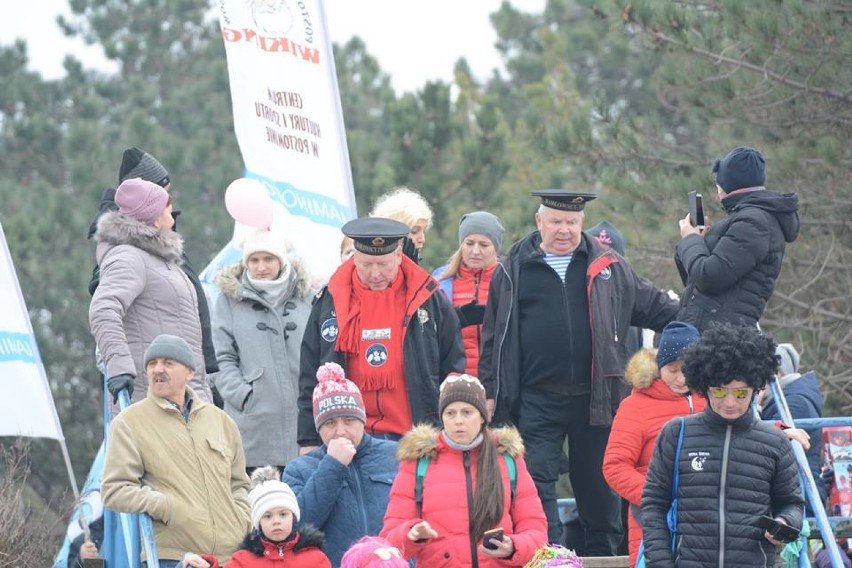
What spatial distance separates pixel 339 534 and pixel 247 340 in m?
1.85

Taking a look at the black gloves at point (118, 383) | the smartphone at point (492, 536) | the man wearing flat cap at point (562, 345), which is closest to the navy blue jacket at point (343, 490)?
the smartphone at point (492, 536)

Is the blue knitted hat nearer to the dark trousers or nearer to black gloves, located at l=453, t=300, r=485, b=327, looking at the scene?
the dark trousers

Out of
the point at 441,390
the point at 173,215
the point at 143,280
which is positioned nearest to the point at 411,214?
the point at 173,215

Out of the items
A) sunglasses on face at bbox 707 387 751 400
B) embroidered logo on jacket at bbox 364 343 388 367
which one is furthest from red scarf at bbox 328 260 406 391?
sunglasses on face at bbox 707 387 751 400

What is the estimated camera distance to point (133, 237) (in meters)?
8.42

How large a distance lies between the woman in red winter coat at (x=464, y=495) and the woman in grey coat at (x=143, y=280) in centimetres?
168

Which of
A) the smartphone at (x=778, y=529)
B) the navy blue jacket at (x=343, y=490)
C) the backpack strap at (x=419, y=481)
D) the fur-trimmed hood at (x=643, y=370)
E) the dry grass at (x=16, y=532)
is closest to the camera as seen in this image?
the smartphone at (x=778, y=529)

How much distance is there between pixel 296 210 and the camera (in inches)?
445

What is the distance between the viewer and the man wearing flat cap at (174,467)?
745 cm

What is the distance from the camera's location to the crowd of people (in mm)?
7025

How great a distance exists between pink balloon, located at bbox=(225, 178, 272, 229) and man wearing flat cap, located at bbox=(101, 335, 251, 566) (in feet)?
8.66

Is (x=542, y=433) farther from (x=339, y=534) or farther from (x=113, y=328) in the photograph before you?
(x=113, y=328)

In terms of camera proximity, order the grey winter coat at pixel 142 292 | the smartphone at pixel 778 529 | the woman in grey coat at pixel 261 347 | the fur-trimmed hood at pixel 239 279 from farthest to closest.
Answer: the fur-trimmed hood at pixel 239 279
the woman in grey coat at pixel 261 347
the grey winter coat at pixel 142 292
the smartphone at pixel 778 529

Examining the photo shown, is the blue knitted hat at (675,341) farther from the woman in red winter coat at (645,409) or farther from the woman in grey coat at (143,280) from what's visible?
the woman in grey coat at (143,280)
